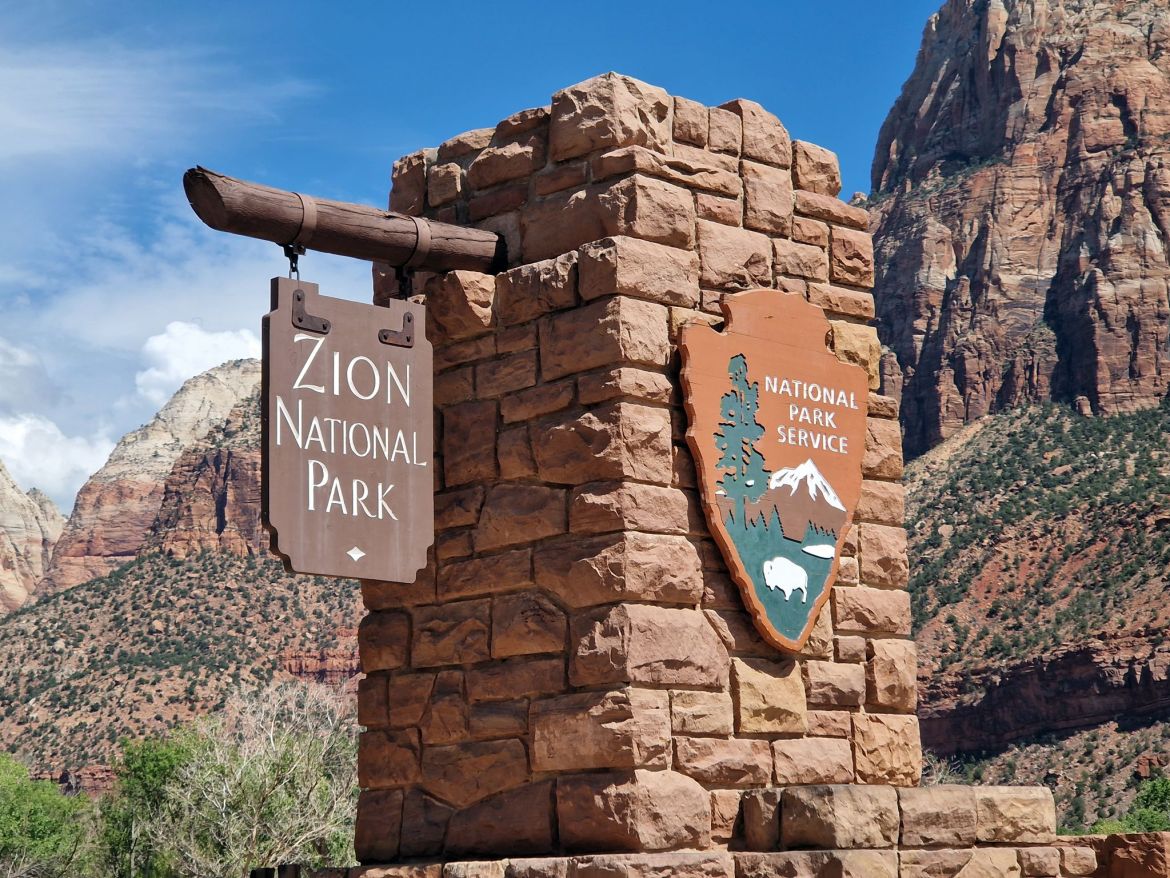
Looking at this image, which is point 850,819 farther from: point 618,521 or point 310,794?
point 310,794

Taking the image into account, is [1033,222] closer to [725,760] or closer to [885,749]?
[885,749]

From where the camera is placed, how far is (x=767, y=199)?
7.14 meters

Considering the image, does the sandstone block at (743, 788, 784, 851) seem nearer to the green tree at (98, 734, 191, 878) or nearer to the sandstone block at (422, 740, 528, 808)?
the sandstone block at (422, 740, 528, 808)

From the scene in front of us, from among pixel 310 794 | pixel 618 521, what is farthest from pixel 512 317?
pixel 310 794

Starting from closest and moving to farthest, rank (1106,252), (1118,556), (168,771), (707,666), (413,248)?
(707,666) → (413,248) → (168,771) → (1118,556) → (1106,252)

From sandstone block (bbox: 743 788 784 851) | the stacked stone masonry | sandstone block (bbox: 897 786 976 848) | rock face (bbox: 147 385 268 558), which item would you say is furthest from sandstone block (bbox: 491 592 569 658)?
rock face (bbox: 147 385 268 558)

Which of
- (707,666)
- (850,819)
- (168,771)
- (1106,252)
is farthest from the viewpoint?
(1106,252)

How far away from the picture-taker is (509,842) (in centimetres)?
642

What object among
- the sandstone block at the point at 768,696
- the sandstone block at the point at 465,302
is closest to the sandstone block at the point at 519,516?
the sandstone block at the point at 465,302

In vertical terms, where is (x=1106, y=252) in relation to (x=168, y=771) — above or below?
above

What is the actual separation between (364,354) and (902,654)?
267 centimetres

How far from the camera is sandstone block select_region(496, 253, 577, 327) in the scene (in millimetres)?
6660

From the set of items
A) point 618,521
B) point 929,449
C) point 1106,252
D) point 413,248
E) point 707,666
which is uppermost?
point 1106,252

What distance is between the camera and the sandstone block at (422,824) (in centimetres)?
678
